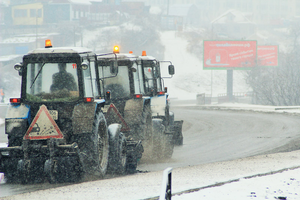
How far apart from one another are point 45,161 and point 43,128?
1.84 feet

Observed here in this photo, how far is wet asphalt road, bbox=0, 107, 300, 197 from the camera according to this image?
10.8 metres

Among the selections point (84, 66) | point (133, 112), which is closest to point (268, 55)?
point (133, 112)

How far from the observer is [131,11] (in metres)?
111

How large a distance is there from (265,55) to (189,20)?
8366 centimetres

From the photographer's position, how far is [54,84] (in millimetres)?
7746

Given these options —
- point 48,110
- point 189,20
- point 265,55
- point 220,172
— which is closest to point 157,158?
point 220,172

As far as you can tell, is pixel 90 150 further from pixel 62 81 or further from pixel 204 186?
pixel 204 186

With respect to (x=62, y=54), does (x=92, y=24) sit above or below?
above

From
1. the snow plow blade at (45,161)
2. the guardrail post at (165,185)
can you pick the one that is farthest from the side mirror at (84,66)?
the guardrail post at (165,185)

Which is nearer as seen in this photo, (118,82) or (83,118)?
(83,118)

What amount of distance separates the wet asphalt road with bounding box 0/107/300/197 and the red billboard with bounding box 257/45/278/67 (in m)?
31.9

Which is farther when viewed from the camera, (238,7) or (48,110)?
(238,7)

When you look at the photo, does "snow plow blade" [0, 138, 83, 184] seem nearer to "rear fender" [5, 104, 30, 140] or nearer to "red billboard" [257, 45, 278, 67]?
"rear fender" [5, 104, 30, 140]

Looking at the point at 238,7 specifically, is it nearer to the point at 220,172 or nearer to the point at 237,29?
the point at 237,29
